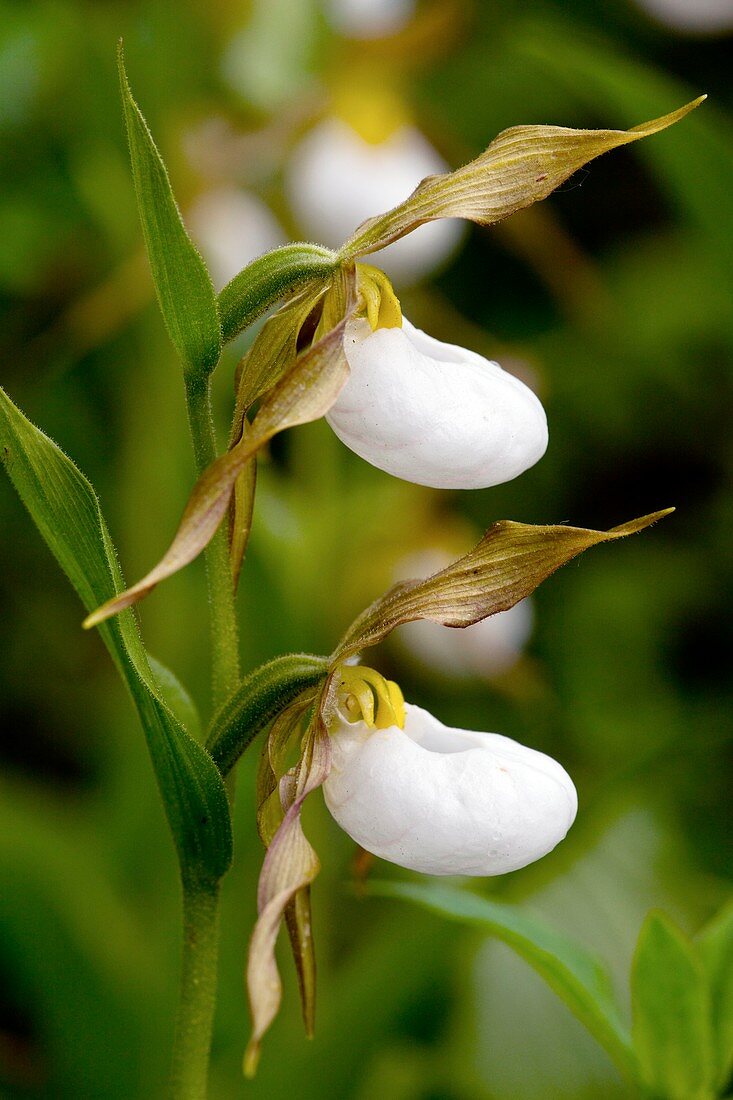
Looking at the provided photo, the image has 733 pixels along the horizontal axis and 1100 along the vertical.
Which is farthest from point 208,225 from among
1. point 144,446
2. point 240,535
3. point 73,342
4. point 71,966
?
point 240,535

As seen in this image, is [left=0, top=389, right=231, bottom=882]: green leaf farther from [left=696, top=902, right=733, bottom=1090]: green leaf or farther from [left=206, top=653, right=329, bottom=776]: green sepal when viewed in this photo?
[left=696, top=902, right=733, bottom=1090]: green leaf

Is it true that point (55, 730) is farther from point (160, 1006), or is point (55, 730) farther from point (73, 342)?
point (160, 1006)

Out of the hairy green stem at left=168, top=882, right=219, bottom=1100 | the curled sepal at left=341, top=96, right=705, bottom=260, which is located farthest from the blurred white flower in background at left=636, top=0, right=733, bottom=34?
the hairy green stem at left=168, top=882, right=219, bottom=1100

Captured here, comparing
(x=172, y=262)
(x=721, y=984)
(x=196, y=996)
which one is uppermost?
(x=172, y=262)

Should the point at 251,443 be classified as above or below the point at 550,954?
above

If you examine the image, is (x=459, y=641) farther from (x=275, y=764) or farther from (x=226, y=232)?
(x=275, y=764)

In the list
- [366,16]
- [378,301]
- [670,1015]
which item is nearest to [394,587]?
[378,301]
